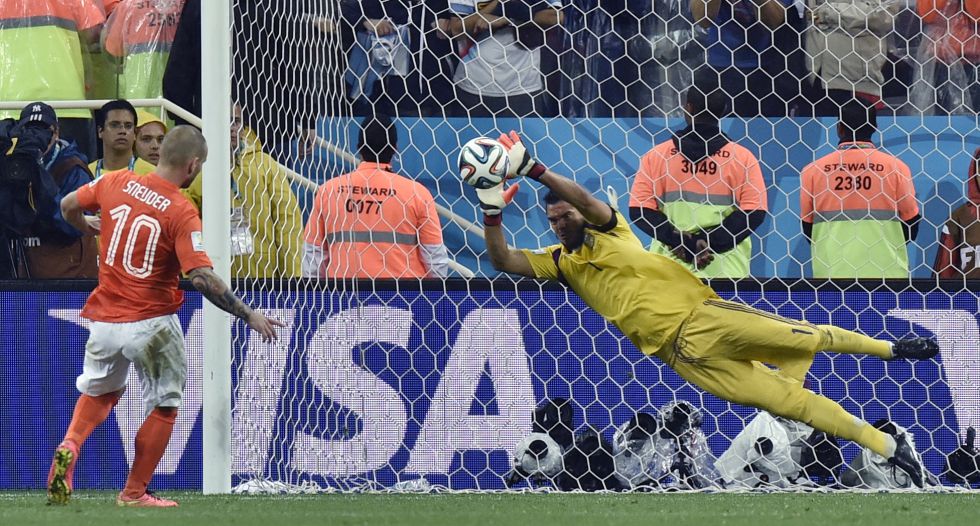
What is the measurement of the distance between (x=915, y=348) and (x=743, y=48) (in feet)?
10.1

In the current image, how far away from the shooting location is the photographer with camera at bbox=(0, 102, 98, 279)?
7.73 meters

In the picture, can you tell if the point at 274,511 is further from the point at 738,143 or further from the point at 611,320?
the point at 738,143

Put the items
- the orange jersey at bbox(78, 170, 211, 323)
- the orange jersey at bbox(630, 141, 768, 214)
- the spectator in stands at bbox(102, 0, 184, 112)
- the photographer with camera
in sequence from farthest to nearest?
1. the spectator in stands at bbox(102, 0, 184, 112)
2. the orange jersey at bbox(630, 141, 768, 214)
3. the photographer with camera
4. the orange jersey at bbox(78, 170, 211, 323)

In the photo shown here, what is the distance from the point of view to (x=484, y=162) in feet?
20.8

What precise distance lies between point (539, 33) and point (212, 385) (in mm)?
3182

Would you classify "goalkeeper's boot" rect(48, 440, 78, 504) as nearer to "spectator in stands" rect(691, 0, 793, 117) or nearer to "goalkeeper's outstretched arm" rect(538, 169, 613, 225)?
"goalkeeper's outstretched arm" rect(538, 169, 613, 225)

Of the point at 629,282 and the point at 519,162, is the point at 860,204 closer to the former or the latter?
the point at 629,282

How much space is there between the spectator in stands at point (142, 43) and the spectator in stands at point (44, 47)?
0.18m

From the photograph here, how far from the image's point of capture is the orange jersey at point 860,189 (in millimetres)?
8062

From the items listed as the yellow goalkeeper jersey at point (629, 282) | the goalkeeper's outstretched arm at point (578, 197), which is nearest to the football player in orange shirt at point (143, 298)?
the goalkeeper's outstretched arm at point (578, 197)

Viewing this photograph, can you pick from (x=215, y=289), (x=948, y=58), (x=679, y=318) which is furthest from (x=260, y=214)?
(x=948, y=58)

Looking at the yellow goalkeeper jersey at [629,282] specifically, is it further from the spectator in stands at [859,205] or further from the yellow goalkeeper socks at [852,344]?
the spectator in stands at [859,205]

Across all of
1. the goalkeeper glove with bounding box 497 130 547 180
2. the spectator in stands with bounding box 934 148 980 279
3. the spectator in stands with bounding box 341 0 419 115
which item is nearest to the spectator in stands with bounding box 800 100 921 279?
the spectator in stands with bounding box 934 148 980 279

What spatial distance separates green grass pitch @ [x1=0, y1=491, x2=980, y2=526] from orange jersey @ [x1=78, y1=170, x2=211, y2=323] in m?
0.82
